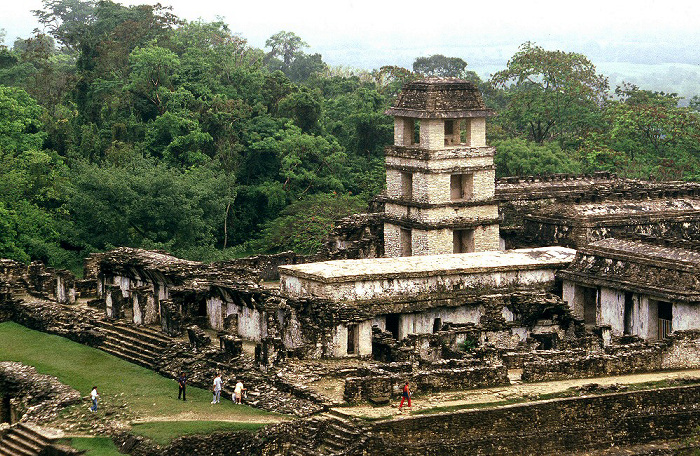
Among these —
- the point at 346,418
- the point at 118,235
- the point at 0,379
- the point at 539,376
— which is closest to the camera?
the point at 346,418

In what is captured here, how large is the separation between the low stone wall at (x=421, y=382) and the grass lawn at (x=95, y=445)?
6331mm

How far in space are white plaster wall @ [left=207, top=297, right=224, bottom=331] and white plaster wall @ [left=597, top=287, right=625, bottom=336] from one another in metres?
12.5

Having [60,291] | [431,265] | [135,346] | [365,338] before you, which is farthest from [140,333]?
[431,265]

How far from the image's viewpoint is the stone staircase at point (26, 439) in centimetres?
3897

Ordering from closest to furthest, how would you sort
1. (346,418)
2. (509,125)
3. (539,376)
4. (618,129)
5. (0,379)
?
(346,418)
(539,376)
(0,379)
(618,129)
(509,125)

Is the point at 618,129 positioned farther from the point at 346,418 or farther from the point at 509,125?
the point at 346,418

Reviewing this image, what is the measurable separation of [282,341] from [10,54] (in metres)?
57.6

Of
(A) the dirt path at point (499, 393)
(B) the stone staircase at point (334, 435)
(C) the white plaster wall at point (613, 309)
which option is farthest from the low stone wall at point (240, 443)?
(C) the white plaster wall at point (613, 309)

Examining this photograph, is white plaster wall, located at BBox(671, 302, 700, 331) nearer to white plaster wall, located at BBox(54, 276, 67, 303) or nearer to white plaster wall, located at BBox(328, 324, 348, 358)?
white plaster wall, located at BBox(328, 324, 348, 358)

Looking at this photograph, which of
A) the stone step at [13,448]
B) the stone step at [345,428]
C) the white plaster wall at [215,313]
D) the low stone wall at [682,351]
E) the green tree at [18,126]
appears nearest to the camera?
the stone step at [345,428]

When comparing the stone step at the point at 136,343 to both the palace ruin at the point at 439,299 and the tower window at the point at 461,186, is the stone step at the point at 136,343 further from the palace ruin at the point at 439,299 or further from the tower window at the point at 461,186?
the tower window at the point at 461,186

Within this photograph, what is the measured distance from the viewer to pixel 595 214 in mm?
53844

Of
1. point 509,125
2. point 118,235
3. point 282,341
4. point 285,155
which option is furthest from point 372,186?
point 282,341

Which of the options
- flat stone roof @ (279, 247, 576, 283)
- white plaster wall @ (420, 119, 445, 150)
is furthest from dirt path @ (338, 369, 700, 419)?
white plaster wall @ (420, 119, 445, 150)
